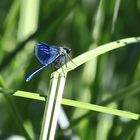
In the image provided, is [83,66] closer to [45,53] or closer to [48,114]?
[45,53]

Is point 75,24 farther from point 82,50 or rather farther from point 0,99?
point 0,99

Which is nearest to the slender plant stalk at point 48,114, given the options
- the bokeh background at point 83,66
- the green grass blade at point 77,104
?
the green grass blade at point 77,104

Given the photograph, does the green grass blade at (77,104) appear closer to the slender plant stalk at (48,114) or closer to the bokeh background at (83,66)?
the slender plant stalk at (48,114)

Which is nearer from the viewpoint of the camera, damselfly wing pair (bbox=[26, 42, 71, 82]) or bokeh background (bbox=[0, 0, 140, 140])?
damselfly wing pair (bbox=[26, 42, 71, 82])

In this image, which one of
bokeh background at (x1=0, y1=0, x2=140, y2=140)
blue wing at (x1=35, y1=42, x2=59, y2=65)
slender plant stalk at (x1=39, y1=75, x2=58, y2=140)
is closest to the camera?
slender plant stalk at (x1=39, y1=75, x2=58, y2=140)

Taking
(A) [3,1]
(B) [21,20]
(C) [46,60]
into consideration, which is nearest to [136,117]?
(C) [46,60]

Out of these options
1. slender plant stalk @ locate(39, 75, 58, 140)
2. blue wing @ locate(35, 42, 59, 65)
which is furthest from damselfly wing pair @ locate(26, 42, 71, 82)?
slender plant stalk @ locate(39, 75, 58, 140)

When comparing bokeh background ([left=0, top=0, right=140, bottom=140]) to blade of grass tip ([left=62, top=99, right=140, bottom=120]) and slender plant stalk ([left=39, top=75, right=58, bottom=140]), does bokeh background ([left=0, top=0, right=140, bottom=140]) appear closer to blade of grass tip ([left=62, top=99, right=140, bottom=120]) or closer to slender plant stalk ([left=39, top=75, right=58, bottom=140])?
blade of grass tip ([left=62, top=99, right=140, bottom=120])
